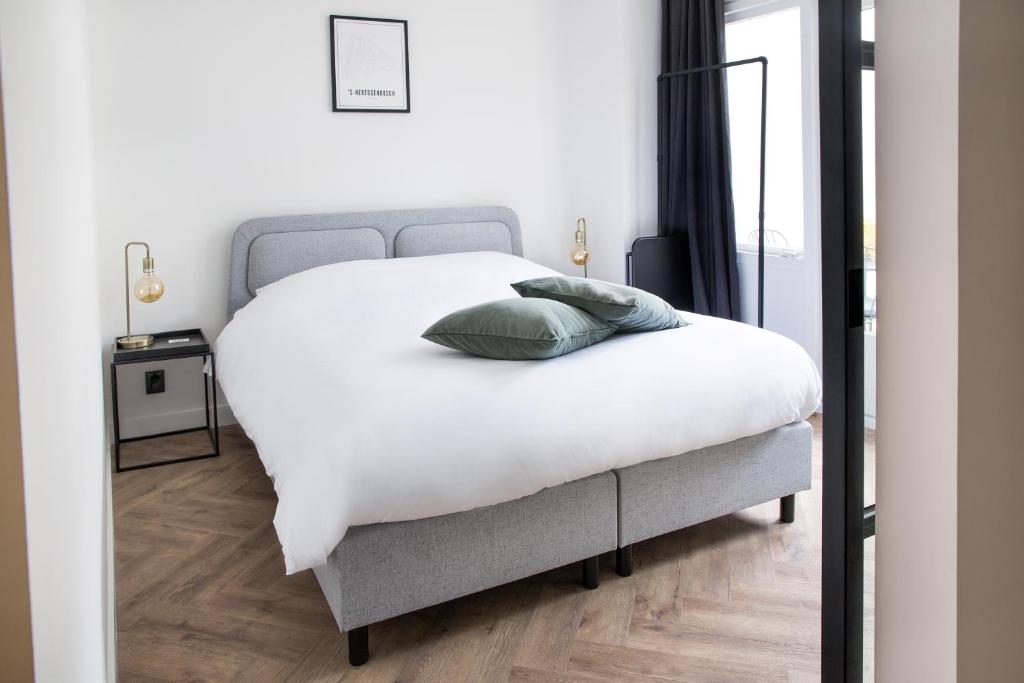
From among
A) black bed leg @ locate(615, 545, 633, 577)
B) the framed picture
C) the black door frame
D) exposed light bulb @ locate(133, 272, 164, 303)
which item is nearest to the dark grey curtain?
the framed picture

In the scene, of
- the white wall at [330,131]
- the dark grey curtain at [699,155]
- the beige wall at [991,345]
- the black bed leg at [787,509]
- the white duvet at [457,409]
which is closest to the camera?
the beige wall at [991,345]

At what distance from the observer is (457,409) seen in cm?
209

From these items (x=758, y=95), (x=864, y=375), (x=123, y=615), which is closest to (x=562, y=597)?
(x=123, y=615)

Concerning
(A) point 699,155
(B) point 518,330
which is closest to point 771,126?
(A) point 699,155

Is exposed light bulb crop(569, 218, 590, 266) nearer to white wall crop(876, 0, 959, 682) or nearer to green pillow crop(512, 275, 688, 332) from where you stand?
green pillow crop(512, 275, 688, 332)

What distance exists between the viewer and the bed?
6.44 feet

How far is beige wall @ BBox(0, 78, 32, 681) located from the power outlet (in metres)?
3.47

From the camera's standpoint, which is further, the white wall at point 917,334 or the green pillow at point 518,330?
the green pillow at point 518,330

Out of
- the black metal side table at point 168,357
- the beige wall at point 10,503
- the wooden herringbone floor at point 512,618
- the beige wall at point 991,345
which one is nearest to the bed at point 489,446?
the wooden herringbone floor at point 512,618

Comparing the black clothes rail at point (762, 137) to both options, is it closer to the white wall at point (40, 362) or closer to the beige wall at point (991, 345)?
the beige wall at point (991, 345)

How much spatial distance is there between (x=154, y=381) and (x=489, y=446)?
7.75ft

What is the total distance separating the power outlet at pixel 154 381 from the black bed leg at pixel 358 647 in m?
2.21

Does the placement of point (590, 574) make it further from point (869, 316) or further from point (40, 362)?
point (40, 362)

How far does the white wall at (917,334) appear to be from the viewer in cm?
99
